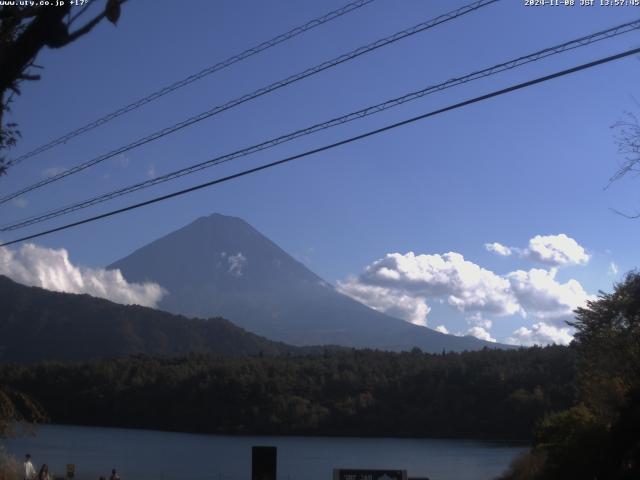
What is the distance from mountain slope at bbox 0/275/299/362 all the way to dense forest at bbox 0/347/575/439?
1841 inches

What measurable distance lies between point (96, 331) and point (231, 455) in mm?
94687

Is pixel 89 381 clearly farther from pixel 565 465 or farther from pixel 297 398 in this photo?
pixel 565 465

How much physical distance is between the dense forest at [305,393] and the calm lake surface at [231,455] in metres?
3.15

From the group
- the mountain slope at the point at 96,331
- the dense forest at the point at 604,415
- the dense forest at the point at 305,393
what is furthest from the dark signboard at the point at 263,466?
the mountain slope at the point at 96,331

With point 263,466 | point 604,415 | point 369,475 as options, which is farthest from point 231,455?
point 263,466

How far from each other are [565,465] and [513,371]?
54575 millimetres

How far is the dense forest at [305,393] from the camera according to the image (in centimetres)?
7462

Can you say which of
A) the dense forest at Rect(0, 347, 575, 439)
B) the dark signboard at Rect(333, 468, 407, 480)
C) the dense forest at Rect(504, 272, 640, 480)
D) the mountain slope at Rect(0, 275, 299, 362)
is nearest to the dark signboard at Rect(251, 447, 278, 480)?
the dark signboard at Rect(333, 468, 407, 480)

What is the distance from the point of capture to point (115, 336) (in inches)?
5930

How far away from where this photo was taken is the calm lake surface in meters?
50.0

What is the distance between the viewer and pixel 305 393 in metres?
89.4

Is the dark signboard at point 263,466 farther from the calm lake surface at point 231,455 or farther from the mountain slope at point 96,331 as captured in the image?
A: the mountain slope at point 96,331

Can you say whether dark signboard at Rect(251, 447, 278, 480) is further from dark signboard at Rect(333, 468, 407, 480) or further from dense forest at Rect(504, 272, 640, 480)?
dense forest at Rect(504, 272, 640, 480)

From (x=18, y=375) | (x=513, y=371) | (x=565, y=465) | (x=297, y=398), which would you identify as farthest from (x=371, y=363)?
(x=565, y=465)
